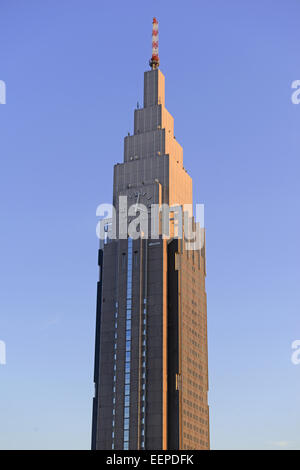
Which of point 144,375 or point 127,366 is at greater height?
point 127,366

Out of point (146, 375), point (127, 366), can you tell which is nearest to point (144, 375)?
point (146, 375)

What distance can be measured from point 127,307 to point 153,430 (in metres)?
35.5

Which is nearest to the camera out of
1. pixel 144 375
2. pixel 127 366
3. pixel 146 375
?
pixel 144 375

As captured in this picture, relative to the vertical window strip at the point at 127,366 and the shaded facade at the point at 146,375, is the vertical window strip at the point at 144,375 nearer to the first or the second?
the shaded facade at the point at 146,375

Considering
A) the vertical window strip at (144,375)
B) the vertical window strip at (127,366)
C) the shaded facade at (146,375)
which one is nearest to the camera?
the vertical window strip at (144,375)

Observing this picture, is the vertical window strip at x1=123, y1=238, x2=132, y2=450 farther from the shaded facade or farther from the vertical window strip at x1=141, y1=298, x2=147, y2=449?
the vertical window strip at x1=141, y1=298, x2=147, y2=449

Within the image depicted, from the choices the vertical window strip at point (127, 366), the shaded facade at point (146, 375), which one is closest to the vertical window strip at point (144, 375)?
the shaded facade at point (146, 375)

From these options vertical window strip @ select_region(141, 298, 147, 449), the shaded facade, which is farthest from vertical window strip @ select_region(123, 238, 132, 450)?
vertical window strip @ select_region(141, 298, 147, 449)

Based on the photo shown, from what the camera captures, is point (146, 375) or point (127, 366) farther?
point (127, 366)

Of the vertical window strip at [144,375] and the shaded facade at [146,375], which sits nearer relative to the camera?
the vertical window strip at [144,375]

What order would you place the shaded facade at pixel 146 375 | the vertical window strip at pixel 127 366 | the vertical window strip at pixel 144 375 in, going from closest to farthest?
the vertical window strip at pixel 144 375
the shaded facade at pixel 146 375
the vertical window strip at pixel 127 366

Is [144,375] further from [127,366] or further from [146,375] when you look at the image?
[127,366]

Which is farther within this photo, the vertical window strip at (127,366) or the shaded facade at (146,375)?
the vertical window strip at (127,366)
